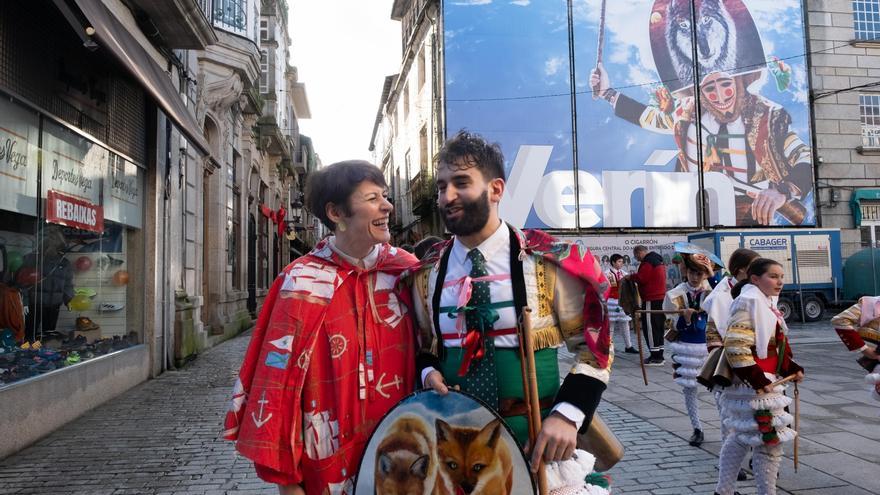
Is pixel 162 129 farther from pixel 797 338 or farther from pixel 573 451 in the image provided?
pixel 797 338

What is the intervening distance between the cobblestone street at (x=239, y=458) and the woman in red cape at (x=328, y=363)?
2.26 meters

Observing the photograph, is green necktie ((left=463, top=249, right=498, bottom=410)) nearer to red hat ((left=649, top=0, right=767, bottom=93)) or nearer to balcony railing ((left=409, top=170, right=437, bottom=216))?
balcony railing ((left=409, top=170, right=437, bottom=216))

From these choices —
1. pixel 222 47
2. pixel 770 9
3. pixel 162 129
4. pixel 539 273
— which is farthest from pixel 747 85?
pixel 539 273

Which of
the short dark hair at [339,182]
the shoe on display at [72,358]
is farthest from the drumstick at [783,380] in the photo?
the shoe on display at [72,358]

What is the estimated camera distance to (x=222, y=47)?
11.8 metres

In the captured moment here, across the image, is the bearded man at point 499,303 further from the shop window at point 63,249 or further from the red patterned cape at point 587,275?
the shop window at point 63,249

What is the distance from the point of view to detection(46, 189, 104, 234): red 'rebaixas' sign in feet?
20.2

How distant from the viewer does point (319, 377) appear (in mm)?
2113

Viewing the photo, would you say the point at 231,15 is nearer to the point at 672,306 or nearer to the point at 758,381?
the point at 672,306

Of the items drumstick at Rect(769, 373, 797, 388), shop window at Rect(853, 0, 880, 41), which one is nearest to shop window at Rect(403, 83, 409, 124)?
shop window at Rect(853, 0, 880, 41)

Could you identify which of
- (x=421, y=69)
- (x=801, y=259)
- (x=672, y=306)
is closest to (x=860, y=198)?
(x=801, y=259)

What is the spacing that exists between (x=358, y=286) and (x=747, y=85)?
21.9 m

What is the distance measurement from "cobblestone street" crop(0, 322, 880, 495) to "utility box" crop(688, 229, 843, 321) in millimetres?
8501

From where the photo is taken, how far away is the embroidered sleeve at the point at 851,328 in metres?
3.20
